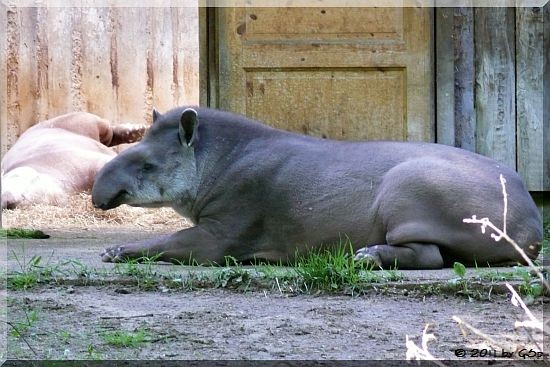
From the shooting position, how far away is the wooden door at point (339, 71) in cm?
837

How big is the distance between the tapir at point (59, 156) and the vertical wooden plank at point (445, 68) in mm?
3336

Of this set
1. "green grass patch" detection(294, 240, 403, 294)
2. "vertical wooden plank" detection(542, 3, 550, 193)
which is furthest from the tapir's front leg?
"vertical wooden plank" detection(542, 3, 550, 193)

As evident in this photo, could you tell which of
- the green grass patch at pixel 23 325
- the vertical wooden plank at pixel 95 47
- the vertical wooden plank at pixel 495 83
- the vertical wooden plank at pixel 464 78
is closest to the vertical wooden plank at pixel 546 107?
the vertical wooden plank at pixel 495 83

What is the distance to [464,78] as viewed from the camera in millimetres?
8438

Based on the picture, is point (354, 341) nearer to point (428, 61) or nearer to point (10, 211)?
point (428, 61)

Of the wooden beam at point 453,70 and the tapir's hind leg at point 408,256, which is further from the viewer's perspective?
the wooden beam at point 453,70

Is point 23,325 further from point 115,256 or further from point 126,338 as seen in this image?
point 115,256

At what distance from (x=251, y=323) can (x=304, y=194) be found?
1946 mm

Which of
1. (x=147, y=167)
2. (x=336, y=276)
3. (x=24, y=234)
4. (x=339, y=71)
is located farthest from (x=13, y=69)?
(x=336, y=276)

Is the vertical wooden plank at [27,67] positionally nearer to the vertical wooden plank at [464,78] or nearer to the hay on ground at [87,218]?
the hay on ground at [87,218]

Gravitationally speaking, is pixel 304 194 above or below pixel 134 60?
below

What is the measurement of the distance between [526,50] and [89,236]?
3.61 meters

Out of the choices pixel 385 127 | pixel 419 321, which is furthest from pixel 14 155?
pixel 419 321

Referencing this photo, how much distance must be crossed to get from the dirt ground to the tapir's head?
955 millimetres
